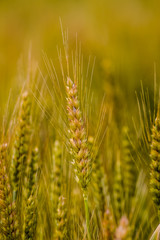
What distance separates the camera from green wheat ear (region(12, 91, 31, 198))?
608 millimetres

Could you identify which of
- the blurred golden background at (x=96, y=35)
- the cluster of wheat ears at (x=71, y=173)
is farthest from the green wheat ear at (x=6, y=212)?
the blurred golden background at (x=96, y=35)

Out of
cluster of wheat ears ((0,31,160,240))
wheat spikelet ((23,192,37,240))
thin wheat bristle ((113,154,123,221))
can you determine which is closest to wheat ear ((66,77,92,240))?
cluster of wheat ears ((0,31,160,240))

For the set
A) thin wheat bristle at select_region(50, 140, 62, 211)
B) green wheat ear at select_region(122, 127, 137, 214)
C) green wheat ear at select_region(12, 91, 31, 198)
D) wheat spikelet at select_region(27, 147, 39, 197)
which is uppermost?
green wheat ear at select_region(12, 91, 31, 198)

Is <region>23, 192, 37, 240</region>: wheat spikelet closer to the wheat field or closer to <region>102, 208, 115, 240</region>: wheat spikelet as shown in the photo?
the wheat field

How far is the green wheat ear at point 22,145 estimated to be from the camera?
61 centimetres

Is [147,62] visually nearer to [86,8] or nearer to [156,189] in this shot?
[156,189]

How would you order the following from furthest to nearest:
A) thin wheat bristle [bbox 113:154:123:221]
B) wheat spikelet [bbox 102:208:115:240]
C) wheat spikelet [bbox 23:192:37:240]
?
1. thin wheat bristle [bbox 113:154:123:221]
2. wheat spikelet [bbox 23:192:37:240]
3. wheat spikelet [bbox 102:208:115:240]

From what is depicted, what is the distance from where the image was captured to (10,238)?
0.52 meters

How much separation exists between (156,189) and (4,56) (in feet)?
4.59

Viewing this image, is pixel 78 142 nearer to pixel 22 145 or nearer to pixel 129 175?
pixel 22 145

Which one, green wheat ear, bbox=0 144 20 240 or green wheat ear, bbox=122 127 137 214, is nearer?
green wheat ear, bbox=0 144 20 240

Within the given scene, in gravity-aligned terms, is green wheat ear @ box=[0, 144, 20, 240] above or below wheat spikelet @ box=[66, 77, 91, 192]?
below

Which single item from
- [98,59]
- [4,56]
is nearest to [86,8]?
[4,56]

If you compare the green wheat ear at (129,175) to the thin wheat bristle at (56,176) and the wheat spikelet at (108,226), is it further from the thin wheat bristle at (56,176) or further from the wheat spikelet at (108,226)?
the wheat spikelet at (108,226)
